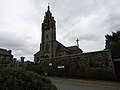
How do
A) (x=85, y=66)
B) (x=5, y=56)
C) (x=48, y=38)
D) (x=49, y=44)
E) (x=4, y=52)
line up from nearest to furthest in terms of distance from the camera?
(x=85, y=66)
(x=49, y=44)
(x=48, y=38)
(x=5, y=56)
(x=4, y=52)

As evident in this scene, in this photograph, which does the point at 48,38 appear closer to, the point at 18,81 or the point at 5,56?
the point at 5,56

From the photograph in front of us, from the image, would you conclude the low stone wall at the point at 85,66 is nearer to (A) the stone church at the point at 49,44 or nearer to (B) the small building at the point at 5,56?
(A) the stone church at the point at 49,44

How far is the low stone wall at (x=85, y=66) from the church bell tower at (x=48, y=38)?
18.5m

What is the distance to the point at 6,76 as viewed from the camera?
12.3ft

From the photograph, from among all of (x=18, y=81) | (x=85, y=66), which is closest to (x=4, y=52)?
(x=85, y=66)

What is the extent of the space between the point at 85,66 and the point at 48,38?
1098 inches

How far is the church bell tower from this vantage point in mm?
45781

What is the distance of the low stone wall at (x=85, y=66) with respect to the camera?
747 inches

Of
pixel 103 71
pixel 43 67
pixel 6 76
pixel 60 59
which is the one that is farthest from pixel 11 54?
pixel 6 76

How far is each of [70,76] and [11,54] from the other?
41730 mm

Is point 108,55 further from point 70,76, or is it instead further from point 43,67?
point 43,67

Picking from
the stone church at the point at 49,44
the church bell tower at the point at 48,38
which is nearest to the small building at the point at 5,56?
the stone church at the point at 49,44

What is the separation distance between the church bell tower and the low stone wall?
729 inches

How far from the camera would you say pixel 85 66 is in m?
21.4
